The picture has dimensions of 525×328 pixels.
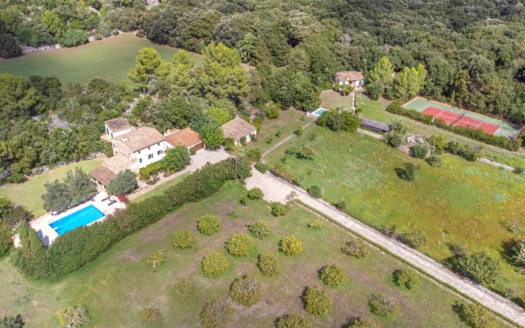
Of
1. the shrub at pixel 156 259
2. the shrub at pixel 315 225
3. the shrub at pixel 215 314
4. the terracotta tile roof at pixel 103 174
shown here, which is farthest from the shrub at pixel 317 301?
the terracotta tile roof at pixel 103 174

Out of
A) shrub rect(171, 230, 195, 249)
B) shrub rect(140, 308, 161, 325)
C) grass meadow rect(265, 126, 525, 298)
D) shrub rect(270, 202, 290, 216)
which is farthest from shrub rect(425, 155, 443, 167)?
shrub rect(140, 308, 161, 325)

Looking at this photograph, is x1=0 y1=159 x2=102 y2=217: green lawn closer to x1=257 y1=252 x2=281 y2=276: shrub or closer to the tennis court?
x1=257 y1=252 x2=281 y2=276: shrub

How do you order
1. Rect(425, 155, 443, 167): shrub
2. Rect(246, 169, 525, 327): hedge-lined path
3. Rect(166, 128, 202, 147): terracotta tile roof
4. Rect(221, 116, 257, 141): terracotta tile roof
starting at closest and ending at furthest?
Rect(246, 169, 525, 327): hedge-lined path
Rect(425, 155, 443, 167): shrub
Rect(166, 128, 202, 147): terracotta tile roof
Rect(221, 116, 257, 141): terracotta tile roof

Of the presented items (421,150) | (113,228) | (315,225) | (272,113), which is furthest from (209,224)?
(421,150)

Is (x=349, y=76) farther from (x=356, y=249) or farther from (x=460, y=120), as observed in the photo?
(x=356, y=249)

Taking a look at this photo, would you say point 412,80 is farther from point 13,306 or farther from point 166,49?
point 13,306

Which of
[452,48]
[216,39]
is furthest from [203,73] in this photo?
[452,48]

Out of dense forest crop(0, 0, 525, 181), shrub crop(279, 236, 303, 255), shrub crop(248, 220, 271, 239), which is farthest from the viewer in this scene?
dense forest crop(0, 0, 525, 181)
